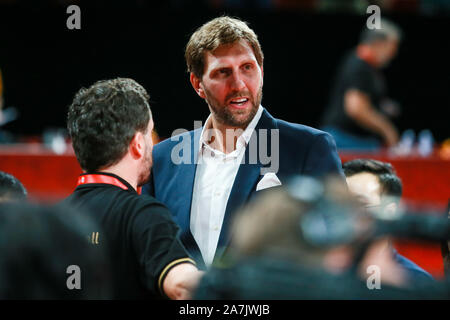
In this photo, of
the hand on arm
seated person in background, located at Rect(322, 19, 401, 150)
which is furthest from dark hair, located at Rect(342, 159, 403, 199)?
the hand on arm

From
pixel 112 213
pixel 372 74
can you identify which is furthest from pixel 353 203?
pixel 372 74

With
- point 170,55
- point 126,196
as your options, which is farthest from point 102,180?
point 170,55

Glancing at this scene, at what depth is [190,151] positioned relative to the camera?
200 cm

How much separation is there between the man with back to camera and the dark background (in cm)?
573

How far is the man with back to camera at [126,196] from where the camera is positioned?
1.44m

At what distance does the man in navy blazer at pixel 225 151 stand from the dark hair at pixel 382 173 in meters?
0.55

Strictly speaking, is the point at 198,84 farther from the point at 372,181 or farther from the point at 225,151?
the point at 372,181

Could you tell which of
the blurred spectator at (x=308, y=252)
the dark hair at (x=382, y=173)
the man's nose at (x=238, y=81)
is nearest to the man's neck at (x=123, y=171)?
the man's nose at (x=238, y=81)

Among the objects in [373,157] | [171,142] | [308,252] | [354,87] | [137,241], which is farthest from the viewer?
[354,87]

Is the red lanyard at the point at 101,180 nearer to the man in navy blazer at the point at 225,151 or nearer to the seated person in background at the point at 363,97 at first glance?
the man in navy blazer at the point at 225,151

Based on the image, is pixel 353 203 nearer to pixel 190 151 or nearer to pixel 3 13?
pixel 190 151

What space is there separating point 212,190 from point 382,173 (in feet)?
2.58

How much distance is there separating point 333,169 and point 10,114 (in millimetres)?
6941

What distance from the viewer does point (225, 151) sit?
1.93 meters
